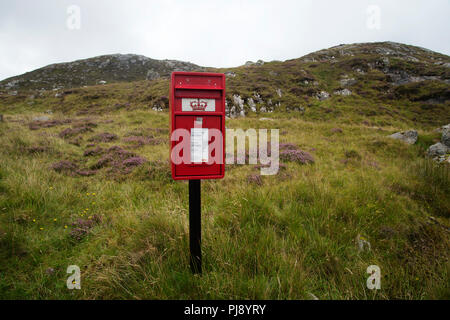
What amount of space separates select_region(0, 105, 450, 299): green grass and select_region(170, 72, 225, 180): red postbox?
0.96 metres

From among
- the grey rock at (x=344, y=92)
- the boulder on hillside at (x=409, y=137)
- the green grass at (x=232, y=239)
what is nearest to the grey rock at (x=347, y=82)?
the grey rock at (x=344, y=92)

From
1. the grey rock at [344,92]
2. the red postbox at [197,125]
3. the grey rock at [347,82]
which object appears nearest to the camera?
the red postbox at [197,125]

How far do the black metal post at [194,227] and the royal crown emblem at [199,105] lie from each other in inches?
27.7

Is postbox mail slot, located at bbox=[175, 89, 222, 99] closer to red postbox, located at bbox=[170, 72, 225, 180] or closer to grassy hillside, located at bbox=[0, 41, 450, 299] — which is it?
red postbox, located at bbox=[170, 72, 225, 180]

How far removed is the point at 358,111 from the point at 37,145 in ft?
86.6

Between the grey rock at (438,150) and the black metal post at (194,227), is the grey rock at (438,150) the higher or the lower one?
the higher one

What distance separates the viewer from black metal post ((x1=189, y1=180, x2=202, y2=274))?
1.90 metres

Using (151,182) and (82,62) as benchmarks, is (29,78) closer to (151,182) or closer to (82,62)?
(82,62)

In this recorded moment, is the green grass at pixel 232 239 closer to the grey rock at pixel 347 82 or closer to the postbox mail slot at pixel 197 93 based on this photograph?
the postbox mail slot at pixel 197 93

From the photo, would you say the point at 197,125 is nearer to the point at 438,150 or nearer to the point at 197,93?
the point at 197,93

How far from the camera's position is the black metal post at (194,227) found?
6.23ft

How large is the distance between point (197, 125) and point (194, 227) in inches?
39.7

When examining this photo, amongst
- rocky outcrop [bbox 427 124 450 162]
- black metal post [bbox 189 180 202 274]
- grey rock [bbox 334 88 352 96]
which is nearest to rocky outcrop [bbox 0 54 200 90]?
grey rock [bbox 334 88 352 96]

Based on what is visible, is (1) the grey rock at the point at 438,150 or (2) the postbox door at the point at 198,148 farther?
(1) the grey rock at the point at 438,150
